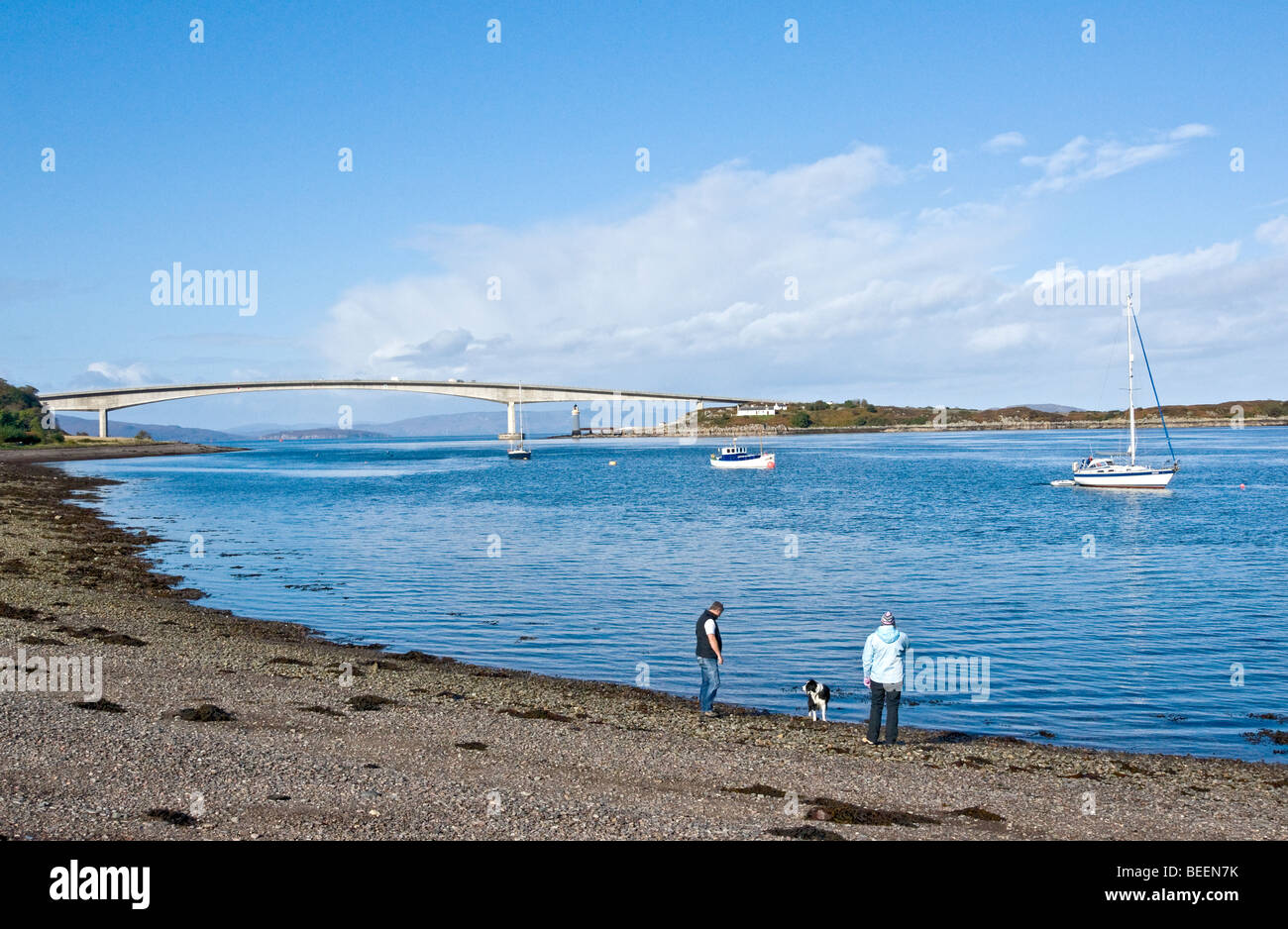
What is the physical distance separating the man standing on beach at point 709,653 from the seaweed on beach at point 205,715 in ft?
22.5

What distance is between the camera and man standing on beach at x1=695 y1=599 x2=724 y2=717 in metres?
14.8

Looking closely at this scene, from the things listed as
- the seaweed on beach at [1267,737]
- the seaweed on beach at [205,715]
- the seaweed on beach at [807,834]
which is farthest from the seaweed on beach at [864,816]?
the seaweed on beach at [205,715]

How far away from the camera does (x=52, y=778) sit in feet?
31.8

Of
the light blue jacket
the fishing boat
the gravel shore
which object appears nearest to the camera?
the gravel shore

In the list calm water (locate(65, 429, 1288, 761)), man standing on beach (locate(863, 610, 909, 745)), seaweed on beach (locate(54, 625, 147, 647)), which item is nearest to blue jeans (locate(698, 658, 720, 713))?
calm water (locate(65, 429, 1288, 761))

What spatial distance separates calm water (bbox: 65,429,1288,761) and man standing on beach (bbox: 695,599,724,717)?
7.17ft

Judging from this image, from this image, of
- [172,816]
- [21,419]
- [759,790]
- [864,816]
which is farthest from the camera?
[21,419]

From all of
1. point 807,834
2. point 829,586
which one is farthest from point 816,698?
point 829,586

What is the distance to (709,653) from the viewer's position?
14891 millimetres

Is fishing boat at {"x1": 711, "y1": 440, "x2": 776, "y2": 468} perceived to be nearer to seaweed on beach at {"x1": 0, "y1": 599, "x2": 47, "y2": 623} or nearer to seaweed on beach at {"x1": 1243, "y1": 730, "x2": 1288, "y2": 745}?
seaweed on beach at {"x1": 0, "y1": 599, "x2": 47, "y2": 623}

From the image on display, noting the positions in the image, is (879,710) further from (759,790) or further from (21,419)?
(21,419)

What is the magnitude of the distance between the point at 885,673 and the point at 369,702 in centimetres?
791

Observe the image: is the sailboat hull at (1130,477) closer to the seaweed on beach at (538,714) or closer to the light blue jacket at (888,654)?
the light blue jacket at (888,654)

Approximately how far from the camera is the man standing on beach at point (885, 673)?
1343 cm
